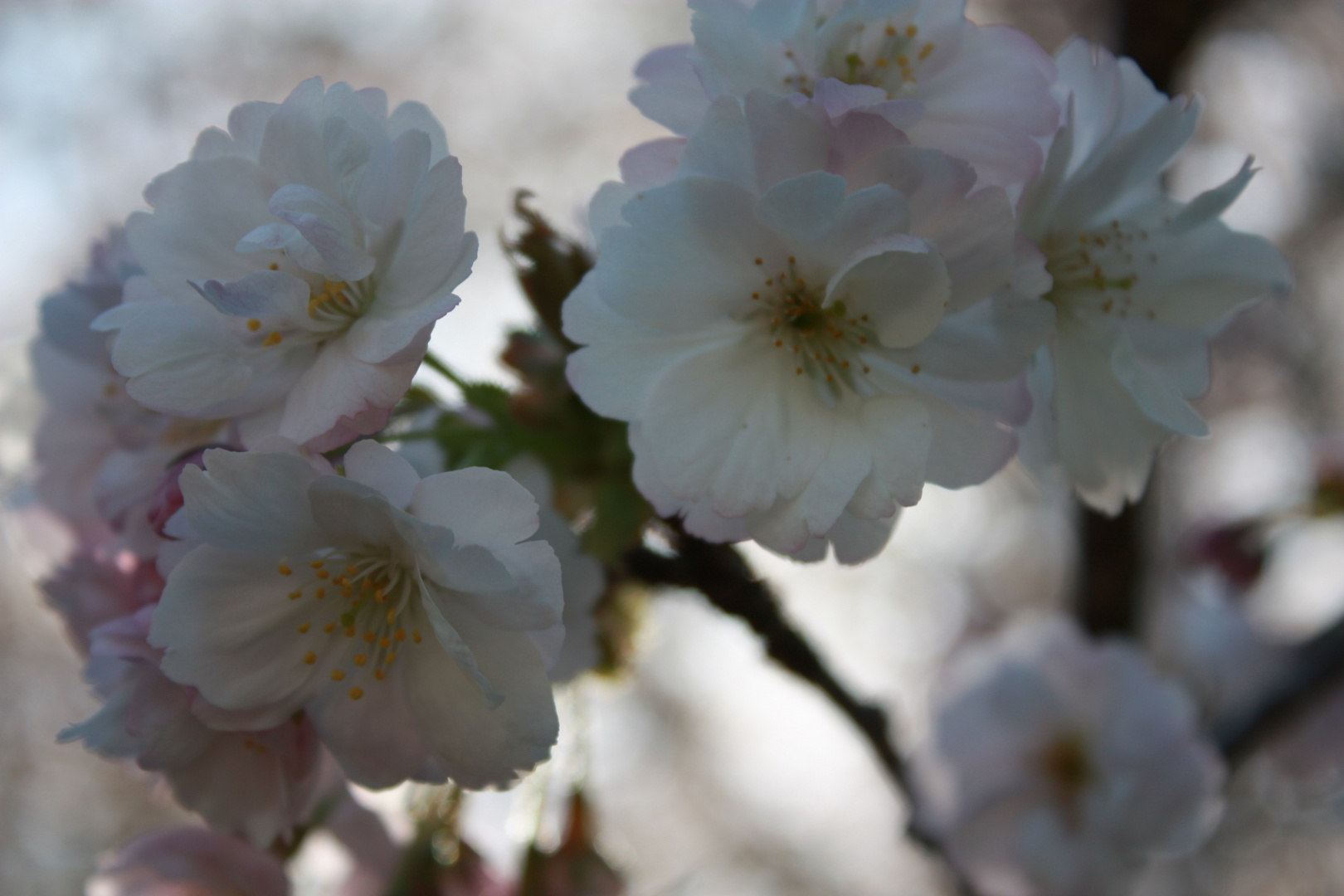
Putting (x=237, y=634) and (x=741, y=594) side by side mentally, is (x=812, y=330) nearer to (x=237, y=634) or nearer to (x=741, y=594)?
(x=741, y=594)

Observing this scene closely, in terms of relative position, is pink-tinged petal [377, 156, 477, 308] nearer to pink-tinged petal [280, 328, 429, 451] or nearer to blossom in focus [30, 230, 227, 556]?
pink-tinged petal [280, 328, 429, 451]

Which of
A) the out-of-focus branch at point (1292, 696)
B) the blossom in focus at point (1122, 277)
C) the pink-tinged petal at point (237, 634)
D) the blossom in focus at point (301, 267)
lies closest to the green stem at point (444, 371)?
the blossom in focus at point (301, 267)

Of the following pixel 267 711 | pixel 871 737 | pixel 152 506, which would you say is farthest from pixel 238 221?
pixel 871 737

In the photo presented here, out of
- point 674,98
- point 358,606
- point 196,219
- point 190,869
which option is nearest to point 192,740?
point 358,606

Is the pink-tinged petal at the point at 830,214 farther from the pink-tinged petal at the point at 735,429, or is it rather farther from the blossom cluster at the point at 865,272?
the pink-tinged petal at the point at 735,429

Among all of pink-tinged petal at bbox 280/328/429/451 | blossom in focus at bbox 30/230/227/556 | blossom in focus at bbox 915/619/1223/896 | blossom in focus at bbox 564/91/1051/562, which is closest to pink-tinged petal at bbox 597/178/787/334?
blossom in focus at bbox 564/91/1051/562

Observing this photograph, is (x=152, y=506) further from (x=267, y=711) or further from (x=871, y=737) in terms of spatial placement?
(x=871, y=737)

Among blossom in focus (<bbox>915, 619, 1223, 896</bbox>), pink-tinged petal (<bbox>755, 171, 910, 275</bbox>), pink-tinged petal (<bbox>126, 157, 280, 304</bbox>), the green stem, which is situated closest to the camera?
pink-tinged petal (<bbox>755, 171, 910, 275</bbox>)
